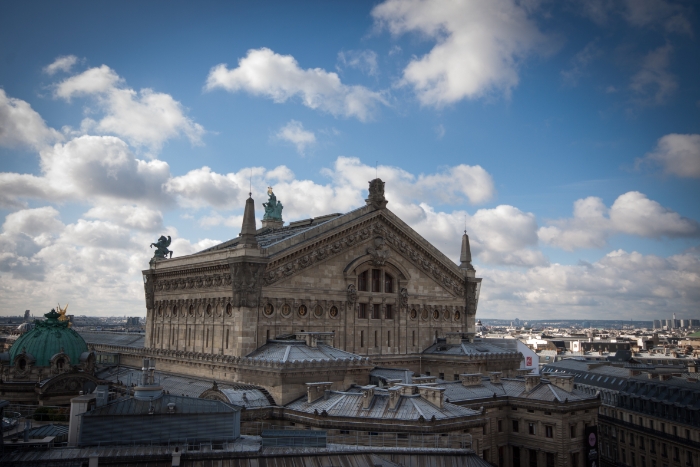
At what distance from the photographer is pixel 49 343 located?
2766 inches

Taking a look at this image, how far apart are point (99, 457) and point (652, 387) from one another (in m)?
74.9

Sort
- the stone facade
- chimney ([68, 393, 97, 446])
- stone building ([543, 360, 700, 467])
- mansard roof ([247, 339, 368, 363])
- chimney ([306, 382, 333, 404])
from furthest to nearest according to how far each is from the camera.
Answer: stone building ([543, 360, 700, 467]) < the stone facade < mansard roof ([247, 339, 368, 363]) < chimney ([306, 382, 333, 404]) < chimney ([68, 393, 97, 446])

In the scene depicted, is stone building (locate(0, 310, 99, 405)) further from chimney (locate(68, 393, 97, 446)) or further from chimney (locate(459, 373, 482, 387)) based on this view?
chimney (locate(459, 373, 482, 387))

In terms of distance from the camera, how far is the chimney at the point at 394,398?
47.8 metres

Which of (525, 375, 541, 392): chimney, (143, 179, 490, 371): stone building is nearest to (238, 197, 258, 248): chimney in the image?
(143, 179, 490, 371): stone building

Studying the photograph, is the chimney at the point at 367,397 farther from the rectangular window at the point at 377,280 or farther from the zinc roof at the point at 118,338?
the zinc roof at the point at 118,338

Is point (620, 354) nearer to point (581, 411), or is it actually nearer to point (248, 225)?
point (581, 411)

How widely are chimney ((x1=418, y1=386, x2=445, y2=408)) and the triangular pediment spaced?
59.8 ft

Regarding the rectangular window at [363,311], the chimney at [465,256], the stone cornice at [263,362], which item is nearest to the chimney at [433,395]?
the stone cornice at [263,362]

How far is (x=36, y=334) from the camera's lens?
71.4 metres

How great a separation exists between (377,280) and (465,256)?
14.7 metres

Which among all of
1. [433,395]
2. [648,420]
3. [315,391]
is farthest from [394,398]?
[648,420]

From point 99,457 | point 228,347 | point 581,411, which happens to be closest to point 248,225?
point 228,347

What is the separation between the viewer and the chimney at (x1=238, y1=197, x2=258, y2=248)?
58.8 meters
